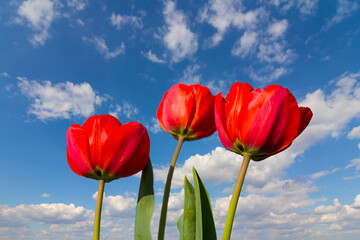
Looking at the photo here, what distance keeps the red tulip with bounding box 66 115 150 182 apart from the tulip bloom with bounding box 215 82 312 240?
498 millimetres

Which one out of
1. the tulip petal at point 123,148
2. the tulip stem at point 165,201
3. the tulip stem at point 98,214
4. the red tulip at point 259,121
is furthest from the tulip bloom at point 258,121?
the tulip stem at point 98,214

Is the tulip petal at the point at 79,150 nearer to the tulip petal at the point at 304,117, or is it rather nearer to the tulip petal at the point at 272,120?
the tulip petal at the point at 272,120

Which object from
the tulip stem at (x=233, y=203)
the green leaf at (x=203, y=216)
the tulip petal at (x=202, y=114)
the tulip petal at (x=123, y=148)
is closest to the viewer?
the tulip stem at (x=233, y=203)

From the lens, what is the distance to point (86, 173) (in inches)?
73.2

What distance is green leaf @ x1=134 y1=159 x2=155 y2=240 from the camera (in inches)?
71.7

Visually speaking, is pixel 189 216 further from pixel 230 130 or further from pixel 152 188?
pixel 230 130

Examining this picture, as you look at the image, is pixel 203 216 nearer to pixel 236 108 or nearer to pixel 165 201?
pixel 165 201

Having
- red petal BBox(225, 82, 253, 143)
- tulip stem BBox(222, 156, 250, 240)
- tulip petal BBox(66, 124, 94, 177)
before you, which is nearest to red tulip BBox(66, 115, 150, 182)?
tulip petal BBox(66, 124, 94, 177)

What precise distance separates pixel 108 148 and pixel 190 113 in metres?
0.56

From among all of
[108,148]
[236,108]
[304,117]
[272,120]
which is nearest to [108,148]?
[108,148]

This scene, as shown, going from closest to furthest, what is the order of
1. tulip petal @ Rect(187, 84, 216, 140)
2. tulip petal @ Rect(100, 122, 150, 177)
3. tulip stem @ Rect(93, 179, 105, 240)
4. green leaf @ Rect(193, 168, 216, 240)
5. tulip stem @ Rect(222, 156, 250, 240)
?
tulip stem @ Rect(222, 156, 250, 240)
green leaf @ Rect(193, 168, 216, 240)
tulip stem @ Rect(93, 179, 105, 240)
tulip petal @ Rect(100, 122, 150, 177)
tulip petal @ Rect(187, 84, 216, 140)

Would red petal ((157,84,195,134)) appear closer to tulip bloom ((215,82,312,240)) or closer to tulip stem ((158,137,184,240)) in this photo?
tulip stem ((158,137,184,240))

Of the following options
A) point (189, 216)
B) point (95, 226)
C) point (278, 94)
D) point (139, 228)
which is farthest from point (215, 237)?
point (278, 94)

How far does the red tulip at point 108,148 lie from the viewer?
1782 millimetres
